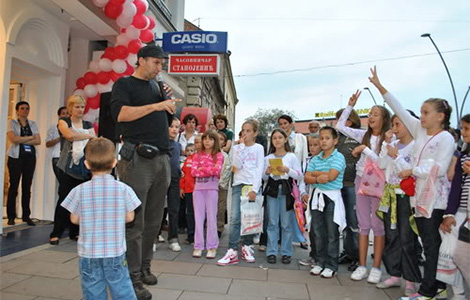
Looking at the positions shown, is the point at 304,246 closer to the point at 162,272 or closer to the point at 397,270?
the point at 397,270

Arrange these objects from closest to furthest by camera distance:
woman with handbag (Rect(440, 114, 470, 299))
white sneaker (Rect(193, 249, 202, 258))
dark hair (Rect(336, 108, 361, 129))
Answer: woman with handbag (Rect(440, 114, 470, 299)), white sneaker (Rect(193, 249, 202, 258)), dark hair (Rect(336, 108, 361, 129))

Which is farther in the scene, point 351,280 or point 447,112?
point 351,280

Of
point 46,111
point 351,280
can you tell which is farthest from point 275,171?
point 46,111

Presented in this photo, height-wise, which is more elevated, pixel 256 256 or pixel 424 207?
pixel 424 207

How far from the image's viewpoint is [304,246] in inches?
215

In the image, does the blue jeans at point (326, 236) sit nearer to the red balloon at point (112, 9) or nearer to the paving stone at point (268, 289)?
the paving stone at point (268, 289)

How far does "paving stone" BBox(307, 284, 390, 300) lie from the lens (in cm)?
333

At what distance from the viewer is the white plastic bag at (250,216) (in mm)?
4438

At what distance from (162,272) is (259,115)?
4679cm

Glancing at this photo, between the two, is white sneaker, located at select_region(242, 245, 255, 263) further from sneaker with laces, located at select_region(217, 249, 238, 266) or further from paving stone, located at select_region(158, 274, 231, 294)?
paving stone, located at select_region(158, 274, 231, 294)

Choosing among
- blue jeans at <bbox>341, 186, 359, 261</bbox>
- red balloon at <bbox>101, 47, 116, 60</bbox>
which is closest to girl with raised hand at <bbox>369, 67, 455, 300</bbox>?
blue jeans at <bbox>341, 186, 359, 261</bbox>

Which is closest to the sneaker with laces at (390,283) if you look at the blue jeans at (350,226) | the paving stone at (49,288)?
the blue jeans at (350,226)

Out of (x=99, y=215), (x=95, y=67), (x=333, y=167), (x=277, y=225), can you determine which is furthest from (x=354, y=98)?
(x=95, y=67)

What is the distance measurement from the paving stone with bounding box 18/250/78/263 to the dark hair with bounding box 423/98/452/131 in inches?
161
